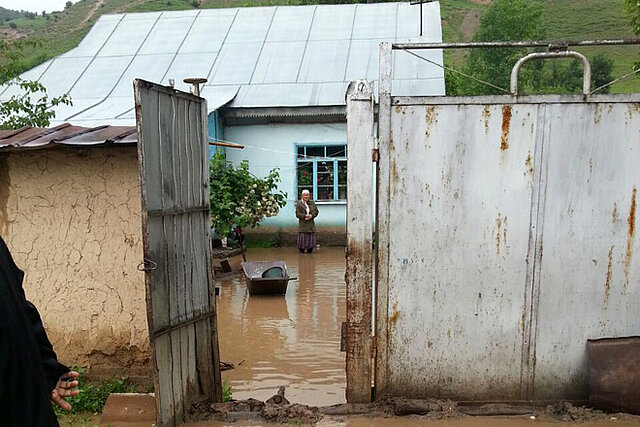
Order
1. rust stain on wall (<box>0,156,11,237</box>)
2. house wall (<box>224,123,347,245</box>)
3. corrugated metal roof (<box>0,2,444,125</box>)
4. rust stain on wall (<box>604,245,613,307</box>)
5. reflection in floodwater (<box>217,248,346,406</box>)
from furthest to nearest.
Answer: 1. house wall (<box>224,123,347,245</box>)
2. corrugated metal roof (<box>0,2,444,125</box>)
3. reflection in floodwater (<box>217,248,346,406</box>)
4. rust stain on wall (<box>0,156,11,237</box>)
5. rust stain on wall (<box>604,245,613,307</box>)

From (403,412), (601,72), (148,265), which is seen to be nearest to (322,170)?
(403,412)

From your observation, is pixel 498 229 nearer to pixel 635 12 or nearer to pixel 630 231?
pixel 630 231

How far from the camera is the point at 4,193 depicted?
5172mm

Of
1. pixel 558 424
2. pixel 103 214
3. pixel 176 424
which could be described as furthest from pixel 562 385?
pixel 103 214

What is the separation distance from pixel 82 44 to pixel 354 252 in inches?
706

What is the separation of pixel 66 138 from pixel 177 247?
1.42 metres

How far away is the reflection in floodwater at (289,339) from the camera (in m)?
5.69

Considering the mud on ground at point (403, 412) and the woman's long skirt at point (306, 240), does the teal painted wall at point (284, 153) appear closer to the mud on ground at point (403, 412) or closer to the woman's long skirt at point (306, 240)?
the woman's long skirt at point (306, 240)

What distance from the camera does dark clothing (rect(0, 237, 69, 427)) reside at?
6.77 feet

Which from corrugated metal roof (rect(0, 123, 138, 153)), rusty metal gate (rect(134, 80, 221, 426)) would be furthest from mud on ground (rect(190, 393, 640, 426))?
corrugated metal roof (rect(0, 123, 138, 153))

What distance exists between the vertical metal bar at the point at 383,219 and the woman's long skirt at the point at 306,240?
9427 mm

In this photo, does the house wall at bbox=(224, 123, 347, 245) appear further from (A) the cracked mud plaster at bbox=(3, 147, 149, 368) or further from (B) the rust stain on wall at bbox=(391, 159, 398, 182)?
(B) the rust stain on wall at bbox=(391, 159, 398, 182)

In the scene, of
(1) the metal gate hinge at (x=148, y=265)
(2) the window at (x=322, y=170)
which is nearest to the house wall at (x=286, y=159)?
(2) the window at (x=322, y=170)

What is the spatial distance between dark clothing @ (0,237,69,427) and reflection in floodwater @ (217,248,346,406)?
3.34 metres
